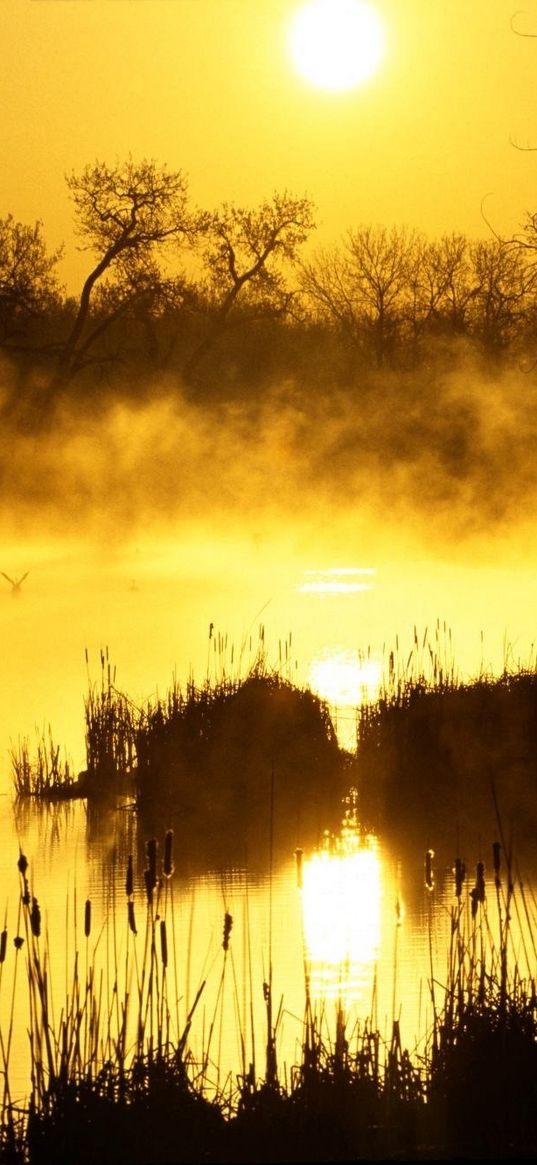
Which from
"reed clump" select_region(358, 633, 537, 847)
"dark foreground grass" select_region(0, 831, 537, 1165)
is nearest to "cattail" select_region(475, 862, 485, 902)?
"dark foreground grass" select_region(0, 831, 537, 1165)

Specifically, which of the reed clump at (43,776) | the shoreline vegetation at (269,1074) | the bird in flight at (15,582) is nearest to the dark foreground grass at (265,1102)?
the shoreline vegetation at (269,1074)

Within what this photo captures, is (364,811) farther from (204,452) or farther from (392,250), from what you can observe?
(392,250)

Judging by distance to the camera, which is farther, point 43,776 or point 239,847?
point 43,776

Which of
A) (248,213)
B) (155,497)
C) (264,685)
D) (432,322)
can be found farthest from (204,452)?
(264,685)

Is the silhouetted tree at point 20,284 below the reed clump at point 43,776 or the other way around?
the other way around

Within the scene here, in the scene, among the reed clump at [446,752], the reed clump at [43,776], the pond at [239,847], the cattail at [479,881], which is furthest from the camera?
the reed clump at [43,776]

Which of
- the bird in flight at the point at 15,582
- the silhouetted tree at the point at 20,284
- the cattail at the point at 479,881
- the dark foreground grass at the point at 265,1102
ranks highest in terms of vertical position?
the silhouetted tree at the point at 20,284

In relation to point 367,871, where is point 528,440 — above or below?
above

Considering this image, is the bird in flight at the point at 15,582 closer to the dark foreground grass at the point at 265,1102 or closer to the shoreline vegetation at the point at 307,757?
the shoreline vegetation at the point at 307,757

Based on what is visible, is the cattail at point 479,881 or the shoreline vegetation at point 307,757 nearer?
the cattail at point 479,881

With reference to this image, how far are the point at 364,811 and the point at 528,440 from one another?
55.8 ft

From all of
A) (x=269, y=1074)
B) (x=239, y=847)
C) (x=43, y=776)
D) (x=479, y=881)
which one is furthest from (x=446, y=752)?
(x=479, y=881)

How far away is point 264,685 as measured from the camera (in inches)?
379

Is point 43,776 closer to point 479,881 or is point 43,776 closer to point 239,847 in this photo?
point 239,847
